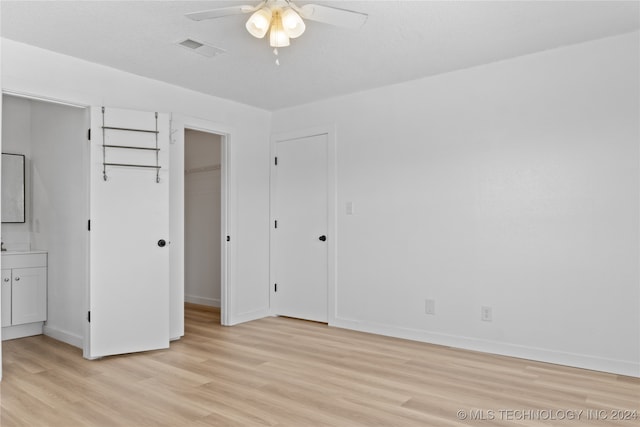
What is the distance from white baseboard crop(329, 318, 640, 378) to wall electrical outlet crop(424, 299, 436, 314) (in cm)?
19

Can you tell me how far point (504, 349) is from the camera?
11.9 feet

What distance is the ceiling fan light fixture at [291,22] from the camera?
7.93 ft

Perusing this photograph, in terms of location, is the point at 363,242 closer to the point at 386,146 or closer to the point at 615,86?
the point at 386,146

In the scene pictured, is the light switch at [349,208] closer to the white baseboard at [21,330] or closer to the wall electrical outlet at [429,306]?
the wall electrical outlet at [429,306]

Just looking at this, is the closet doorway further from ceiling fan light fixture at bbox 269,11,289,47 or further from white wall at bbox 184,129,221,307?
ceiling fan light fixture at bbox 269,11,289,47

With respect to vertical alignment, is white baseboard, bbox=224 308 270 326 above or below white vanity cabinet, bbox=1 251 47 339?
below

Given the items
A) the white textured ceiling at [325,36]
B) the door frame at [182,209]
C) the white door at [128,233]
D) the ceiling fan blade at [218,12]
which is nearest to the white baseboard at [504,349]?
the door frame at [182,209]

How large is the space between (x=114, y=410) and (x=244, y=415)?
2.48 ft

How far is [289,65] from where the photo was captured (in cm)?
373

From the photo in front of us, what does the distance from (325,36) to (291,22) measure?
736 mm

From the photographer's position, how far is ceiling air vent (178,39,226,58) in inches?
128

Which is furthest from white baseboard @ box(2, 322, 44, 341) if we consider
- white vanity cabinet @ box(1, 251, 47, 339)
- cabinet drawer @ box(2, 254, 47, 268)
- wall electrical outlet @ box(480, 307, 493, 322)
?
wall electrical outlet @ box(480, 307, 493, 322)

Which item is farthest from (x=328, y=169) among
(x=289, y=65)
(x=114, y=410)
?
(x=114, y=410)

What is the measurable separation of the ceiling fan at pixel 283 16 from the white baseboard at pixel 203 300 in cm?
401
